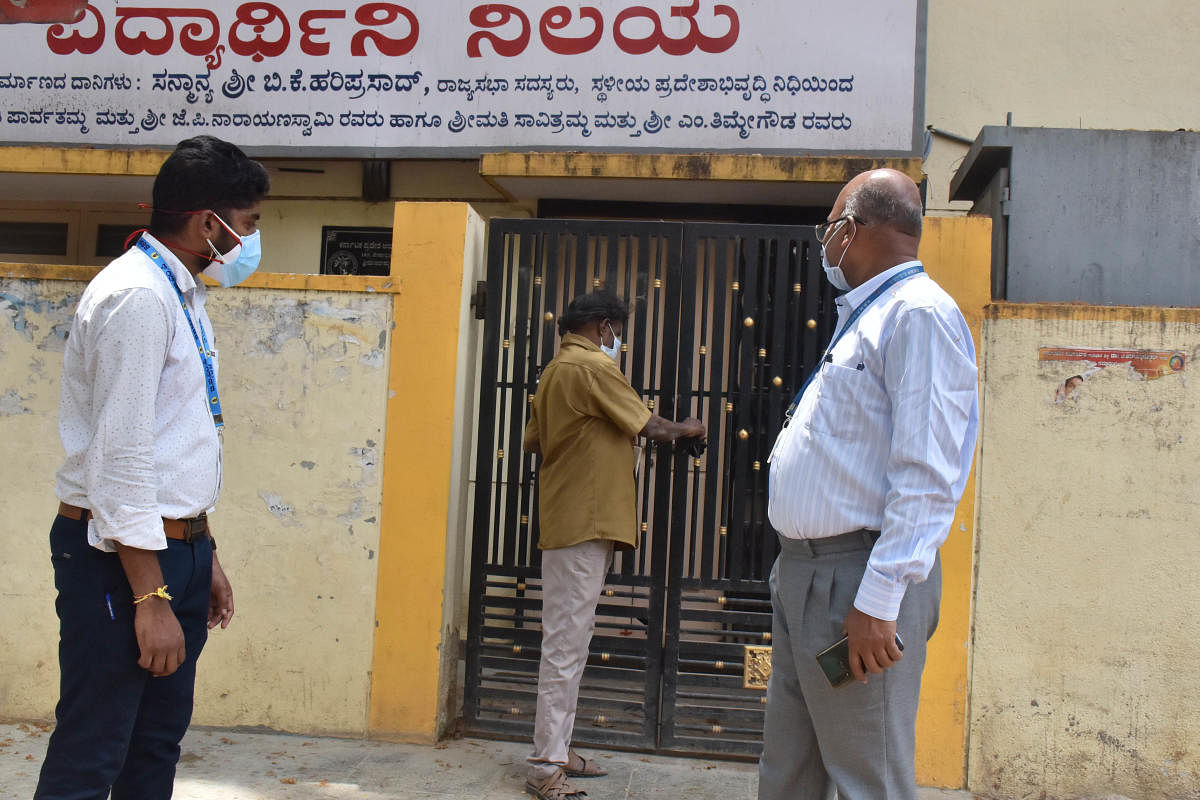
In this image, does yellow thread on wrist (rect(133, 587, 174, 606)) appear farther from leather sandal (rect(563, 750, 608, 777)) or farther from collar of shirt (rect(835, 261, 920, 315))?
leather sandal (rect(563, 750, 608, 777))

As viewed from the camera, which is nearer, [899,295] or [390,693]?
[899,295]

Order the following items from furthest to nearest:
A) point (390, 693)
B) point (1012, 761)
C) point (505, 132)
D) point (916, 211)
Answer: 1. point (505, 132)
2. point (390, 693)
3. point (1012, 761)
4. point (916, 211)

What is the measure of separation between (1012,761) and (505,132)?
4405 mm

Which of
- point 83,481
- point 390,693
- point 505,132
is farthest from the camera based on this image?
point 505,132

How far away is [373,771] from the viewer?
155 inches

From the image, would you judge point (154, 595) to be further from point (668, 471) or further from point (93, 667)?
point (668, 471)

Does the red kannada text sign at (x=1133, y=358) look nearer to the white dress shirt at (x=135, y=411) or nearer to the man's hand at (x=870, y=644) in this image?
the man's hand at (x=870, y=644)

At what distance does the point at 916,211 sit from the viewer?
7.68ft

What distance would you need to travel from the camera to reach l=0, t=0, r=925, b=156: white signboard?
600cm

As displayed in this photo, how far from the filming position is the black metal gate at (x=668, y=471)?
13.9 ft

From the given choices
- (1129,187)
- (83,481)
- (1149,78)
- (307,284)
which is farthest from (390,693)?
(1149,78)

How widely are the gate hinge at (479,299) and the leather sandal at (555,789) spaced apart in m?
1.90

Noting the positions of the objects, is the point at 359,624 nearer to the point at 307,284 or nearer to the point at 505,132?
the point at 307,284

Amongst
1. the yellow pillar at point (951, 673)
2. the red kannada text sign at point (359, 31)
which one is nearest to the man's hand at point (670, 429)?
the yellow pillar at point (951, 673)
